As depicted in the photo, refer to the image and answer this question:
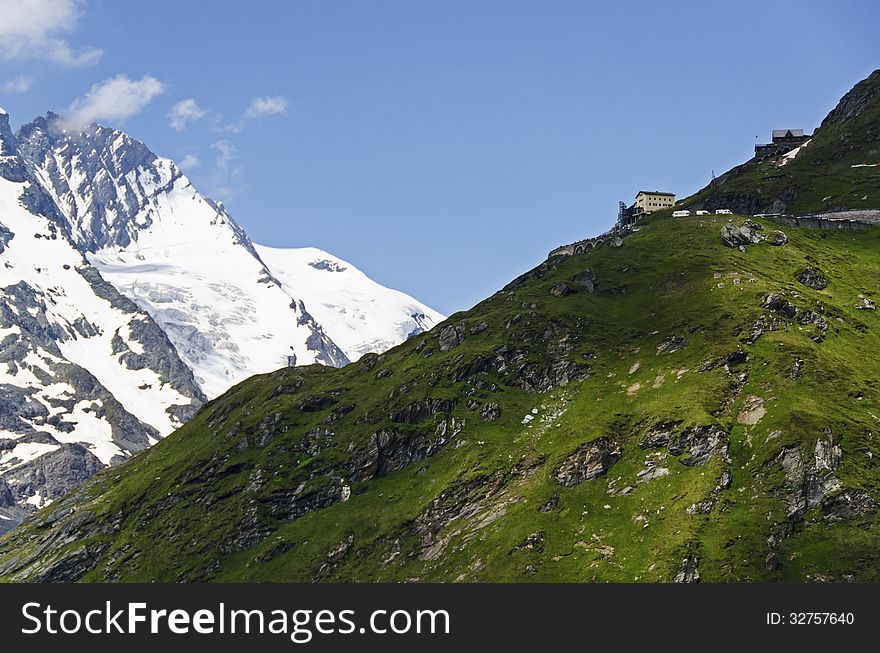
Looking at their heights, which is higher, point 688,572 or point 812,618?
point 688,572

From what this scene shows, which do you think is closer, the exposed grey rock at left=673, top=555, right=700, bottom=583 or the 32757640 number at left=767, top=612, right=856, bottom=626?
the 32757640 number at left=767, top=612, right=856, bottom=626

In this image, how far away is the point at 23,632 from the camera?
111938 millimetres

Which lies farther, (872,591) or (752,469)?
(752,469)

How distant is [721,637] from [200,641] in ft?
170

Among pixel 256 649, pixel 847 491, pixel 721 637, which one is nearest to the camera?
pixel 256 649

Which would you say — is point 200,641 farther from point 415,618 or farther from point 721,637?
point 721,637

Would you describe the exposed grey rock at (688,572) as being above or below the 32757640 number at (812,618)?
above

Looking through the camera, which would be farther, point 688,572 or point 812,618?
point 688,572

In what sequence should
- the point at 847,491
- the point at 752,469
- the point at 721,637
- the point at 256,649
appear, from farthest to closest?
the point at 752,469, the point at 847,491, the point at 721,637, the point at 256,649

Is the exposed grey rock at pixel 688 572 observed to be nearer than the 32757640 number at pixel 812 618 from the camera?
No

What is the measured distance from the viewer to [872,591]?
148 meters

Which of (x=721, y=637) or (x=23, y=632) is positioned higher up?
(x=23, y=632)

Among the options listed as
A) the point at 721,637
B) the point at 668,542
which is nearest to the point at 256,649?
the point at 721,637

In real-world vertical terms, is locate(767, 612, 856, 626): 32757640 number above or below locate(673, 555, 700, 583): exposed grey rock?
below
